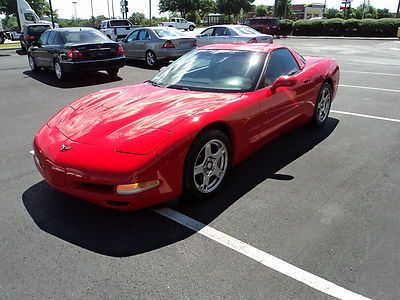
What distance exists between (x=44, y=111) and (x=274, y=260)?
5.95 metres

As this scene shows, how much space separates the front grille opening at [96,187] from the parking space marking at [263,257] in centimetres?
60

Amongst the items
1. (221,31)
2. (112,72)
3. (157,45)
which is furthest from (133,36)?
(221,31)

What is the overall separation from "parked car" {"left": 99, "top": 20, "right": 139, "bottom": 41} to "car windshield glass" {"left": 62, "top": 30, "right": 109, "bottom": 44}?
12197mm

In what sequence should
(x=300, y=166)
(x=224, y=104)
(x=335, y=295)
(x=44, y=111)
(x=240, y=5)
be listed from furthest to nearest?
(x=240, y=5)
(x=44, y=111)
(x=300, y=166)
(x=224, y=104)
(x=335, y=295)

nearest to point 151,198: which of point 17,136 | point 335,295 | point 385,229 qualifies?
point 335,295

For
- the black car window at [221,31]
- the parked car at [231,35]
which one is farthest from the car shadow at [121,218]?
the black car window at [221,31]

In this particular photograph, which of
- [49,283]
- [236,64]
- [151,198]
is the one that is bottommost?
[49,283]

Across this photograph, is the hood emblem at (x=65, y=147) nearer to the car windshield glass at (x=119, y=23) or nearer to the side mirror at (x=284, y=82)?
the side mirror at (x=284, y=82)

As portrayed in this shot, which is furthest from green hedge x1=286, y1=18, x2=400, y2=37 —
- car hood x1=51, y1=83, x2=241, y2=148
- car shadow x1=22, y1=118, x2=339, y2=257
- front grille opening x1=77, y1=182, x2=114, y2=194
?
front grille opening x1=77, y1=182, x2=114, y2=194

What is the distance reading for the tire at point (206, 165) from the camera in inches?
125

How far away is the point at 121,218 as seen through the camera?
3.18 meters

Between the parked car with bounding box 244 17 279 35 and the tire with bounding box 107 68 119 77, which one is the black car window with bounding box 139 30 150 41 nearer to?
the tire with bounding box 107 68 119 77

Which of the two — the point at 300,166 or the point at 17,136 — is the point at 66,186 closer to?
the point at 300,166

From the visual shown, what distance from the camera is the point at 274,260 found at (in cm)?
264
